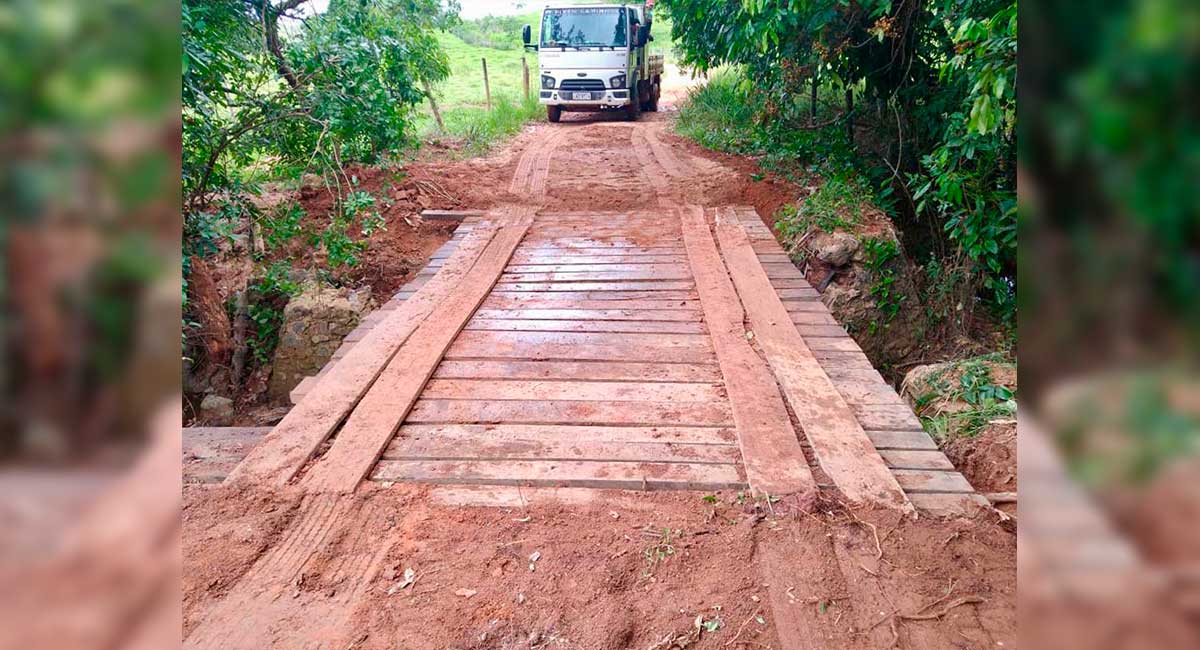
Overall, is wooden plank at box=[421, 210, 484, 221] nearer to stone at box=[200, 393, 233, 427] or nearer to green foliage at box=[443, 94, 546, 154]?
stone at box=[200, 393, 233, 427]

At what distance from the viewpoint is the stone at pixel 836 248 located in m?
5.96

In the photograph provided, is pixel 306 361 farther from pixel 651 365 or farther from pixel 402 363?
pixel 651 365

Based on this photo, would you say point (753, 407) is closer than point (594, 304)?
Yes

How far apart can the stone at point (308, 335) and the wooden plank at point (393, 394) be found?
1.15 meters

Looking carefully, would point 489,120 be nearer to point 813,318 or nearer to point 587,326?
point 587,326

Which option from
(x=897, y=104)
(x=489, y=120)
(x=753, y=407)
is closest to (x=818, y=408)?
(x=753, y=407)

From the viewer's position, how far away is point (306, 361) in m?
5.25

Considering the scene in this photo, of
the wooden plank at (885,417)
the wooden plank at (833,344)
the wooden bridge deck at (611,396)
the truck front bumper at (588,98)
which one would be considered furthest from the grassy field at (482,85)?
the wooden plank at (885,417)

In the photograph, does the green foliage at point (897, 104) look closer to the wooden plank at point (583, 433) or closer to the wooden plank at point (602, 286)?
the wooden plank at point (583, 433)

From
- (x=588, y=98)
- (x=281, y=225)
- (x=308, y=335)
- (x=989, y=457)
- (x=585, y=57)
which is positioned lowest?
(x=308, y=335)

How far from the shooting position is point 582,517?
232cm

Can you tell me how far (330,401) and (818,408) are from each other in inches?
69.8
